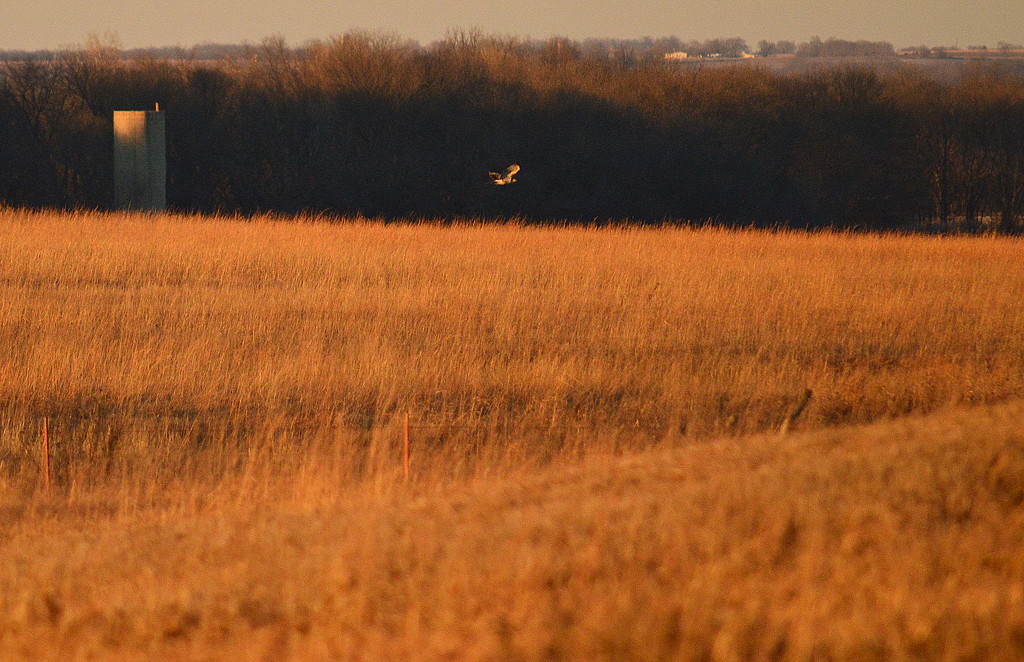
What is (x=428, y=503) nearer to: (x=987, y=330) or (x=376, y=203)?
(x=987, y=330)

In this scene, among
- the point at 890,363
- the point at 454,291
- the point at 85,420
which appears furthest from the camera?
the point at 454,291

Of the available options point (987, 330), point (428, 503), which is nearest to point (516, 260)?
point (987, 330)

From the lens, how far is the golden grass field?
10.7ft

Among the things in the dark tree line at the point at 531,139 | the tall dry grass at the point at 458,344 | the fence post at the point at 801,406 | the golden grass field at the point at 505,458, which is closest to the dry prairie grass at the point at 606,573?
the golden grass field at the point at 505,458

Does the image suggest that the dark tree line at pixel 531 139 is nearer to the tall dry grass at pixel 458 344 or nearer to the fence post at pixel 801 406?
the tall dry grass at pixel 458 344

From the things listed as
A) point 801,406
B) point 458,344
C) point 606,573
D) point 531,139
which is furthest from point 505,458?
point 531,139

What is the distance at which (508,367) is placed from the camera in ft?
32.9

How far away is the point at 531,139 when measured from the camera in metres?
36.0

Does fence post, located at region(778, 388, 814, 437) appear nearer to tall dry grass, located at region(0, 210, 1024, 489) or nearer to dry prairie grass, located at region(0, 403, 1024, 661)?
tall dry grass, located at region(0, 210, 1024, 489)

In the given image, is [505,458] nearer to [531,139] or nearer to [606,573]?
[606,573]

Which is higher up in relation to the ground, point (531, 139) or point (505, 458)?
point (531, 139)

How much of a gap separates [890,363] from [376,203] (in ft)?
80.9

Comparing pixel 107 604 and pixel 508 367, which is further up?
pixel 107 604

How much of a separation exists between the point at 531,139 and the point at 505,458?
29.7m
